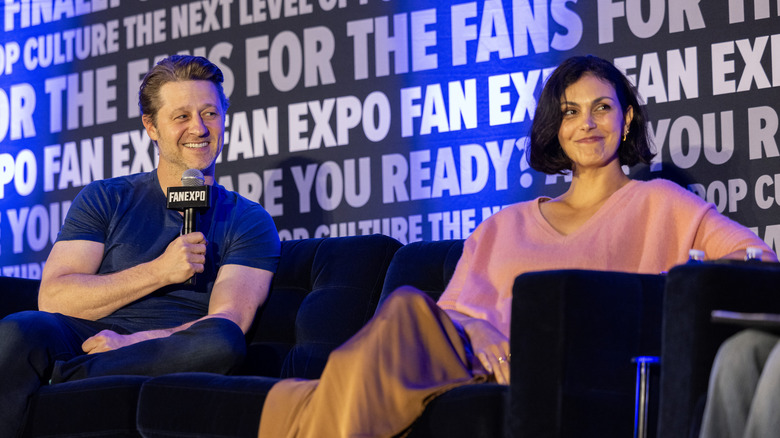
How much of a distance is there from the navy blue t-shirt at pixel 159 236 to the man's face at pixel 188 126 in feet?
0.36

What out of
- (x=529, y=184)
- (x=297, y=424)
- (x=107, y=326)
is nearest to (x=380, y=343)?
(x=297, y=424)

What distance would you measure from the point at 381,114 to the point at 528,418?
1999mm

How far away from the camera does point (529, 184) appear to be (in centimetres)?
336

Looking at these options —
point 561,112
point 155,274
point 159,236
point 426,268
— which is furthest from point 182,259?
point 561,112

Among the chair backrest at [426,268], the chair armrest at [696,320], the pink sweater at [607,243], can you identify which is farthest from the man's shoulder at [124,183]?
the chair armrest at [696,320]

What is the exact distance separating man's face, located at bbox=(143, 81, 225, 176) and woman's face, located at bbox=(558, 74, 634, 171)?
1.16m

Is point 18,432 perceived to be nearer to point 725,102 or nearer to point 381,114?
point 381,114

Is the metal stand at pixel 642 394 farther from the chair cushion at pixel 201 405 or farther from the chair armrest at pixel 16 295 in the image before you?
the chair armrest at pixel 16 295

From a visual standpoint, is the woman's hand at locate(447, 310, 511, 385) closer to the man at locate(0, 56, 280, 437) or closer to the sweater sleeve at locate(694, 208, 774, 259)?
the sweater sleeve at locate(694, 208, 774, 259)

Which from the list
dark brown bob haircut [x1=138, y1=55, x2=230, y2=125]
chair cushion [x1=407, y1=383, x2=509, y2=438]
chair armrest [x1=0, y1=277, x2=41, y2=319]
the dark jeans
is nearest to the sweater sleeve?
chair cushion [x1=407, y1=383, x2=509, y2=438]

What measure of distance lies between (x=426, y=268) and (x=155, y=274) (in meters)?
0.79

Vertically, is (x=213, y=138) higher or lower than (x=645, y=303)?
higher

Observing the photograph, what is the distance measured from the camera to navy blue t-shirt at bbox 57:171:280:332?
3004mm

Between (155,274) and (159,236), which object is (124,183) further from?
(155,274)
